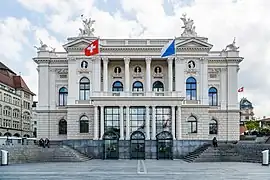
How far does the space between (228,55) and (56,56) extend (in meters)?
25.4

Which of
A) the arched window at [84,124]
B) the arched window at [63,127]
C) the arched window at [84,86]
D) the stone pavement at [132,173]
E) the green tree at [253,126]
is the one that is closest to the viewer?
the stone pavement at [132,173]

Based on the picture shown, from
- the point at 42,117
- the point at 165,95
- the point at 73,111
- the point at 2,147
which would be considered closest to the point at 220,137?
the point at 165,95

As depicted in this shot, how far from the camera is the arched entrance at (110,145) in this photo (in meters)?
62.0

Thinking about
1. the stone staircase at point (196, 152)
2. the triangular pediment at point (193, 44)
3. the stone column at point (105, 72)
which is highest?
the triangular pediment at point (193, 44)

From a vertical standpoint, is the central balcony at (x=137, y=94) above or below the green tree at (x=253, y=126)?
above

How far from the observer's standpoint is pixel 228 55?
6938cm

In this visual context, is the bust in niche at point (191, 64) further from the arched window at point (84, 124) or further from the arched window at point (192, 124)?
the arched window at point (84, 124)

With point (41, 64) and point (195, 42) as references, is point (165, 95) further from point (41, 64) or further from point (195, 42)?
point (41, 64)

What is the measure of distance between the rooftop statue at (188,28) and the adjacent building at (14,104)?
4642cm

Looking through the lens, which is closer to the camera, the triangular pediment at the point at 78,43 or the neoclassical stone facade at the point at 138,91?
the neoclassical stone facade at the point at 138,91

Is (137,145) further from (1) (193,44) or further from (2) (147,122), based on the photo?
(1) (193,44)

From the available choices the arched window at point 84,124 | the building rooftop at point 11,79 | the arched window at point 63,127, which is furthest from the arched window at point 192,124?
the building rooftop at point 11,79

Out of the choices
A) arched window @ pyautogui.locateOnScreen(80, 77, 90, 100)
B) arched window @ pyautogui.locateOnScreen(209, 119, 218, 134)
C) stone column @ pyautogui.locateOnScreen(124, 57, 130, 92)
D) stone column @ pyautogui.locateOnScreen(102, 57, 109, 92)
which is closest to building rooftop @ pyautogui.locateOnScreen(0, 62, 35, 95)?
arched window @ pyautogui.locateOnScreen(80, 77, 90, 100)

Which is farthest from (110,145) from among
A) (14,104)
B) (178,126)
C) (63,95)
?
(14,104)
